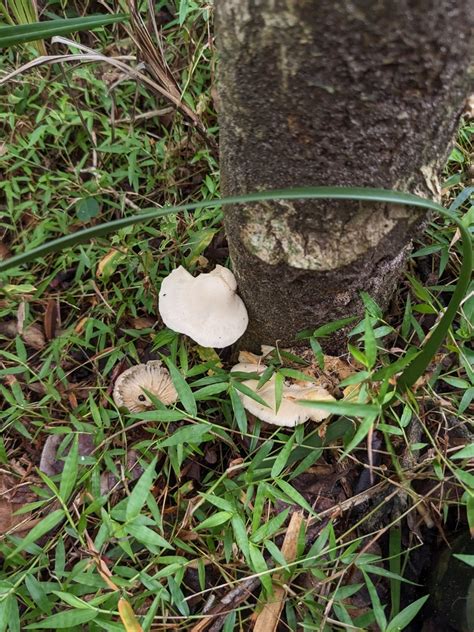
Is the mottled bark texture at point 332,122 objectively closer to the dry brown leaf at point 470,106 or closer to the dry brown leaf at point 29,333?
the dry brown leaf at point 470,106

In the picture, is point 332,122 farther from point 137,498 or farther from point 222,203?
point 137,498

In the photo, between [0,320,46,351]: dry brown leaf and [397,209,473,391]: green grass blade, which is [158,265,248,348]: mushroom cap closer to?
[397,209,473,391]: green grass blade

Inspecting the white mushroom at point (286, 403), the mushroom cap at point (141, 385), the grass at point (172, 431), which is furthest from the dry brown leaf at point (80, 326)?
the white mushroom at point (286, 403)

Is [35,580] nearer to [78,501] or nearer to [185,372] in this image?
[78,501]

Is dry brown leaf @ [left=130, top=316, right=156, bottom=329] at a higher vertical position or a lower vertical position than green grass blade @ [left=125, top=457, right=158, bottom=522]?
lower

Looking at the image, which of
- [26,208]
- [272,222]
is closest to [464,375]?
[272,222]

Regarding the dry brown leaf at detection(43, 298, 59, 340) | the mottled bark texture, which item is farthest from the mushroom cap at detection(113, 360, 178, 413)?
the mottled bark texture

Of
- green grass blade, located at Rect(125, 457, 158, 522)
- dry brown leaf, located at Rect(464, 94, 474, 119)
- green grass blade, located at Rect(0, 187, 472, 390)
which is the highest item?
green grass blade, located at Rect(0, 187, 472, 390)

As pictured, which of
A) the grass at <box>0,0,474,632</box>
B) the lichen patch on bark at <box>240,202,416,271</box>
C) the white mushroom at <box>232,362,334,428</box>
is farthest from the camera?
the white mushroom at <box>232,362,334,428</box>
